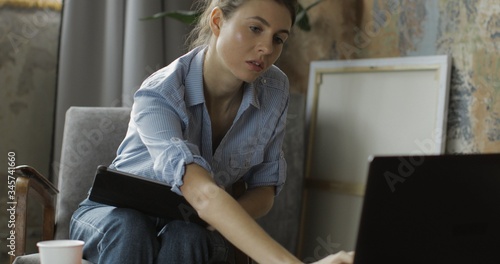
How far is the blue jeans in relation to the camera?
146cm

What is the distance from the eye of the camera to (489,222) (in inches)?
36.1

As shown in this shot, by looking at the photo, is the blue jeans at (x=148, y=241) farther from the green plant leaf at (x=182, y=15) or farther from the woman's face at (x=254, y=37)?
the green plant leaf at (x=182, y=15)

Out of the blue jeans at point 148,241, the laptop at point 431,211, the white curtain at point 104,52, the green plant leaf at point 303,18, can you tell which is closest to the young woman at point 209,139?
the blue jeans at point 148,241

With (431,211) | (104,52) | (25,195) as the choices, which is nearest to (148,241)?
(25,195)

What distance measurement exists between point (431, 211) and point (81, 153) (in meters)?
1.27

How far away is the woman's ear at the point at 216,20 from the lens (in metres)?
1.64

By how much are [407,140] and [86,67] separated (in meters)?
1.26

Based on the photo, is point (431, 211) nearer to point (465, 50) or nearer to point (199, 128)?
point (199, 128)

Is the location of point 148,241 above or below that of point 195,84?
below

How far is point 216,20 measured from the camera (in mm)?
1647

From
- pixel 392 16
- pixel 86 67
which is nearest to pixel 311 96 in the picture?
pixel 392 16

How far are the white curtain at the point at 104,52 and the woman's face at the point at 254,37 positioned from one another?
134 centimetres

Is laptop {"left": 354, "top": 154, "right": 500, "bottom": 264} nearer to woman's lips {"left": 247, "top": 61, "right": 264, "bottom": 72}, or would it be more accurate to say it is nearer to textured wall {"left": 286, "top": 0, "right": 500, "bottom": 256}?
woman's lips {"left": 247, "top": 61, "right": 264, "bottom": 72}

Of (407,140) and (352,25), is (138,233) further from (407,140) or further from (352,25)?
(352,25)
